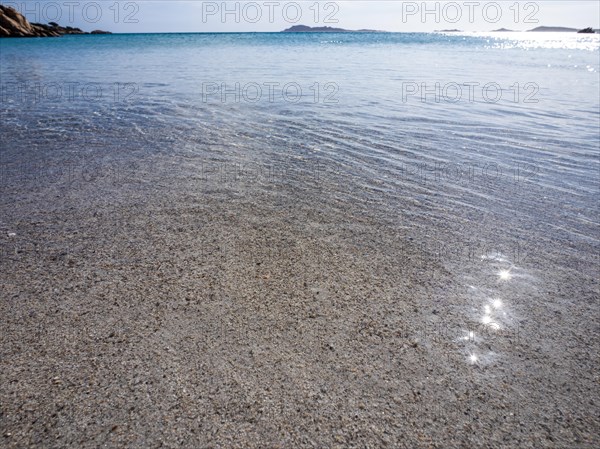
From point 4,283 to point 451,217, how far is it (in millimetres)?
4130

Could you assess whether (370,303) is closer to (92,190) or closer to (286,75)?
(92,190)

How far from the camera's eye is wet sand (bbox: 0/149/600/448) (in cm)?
186

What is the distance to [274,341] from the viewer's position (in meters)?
2.37

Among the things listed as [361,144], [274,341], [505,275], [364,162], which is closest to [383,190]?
[364,162]

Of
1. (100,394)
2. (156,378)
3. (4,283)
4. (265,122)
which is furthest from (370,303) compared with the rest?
(265,122)

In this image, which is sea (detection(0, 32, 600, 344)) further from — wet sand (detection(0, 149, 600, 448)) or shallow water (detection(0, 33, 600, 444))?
wet sand (detection(0, 149, 600, 448))

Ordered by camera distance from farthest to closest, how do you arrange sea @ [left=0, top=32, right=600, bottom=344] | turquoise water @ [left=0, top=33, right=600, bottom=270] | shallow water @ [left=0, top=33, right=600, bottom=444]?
turquoise water @ [left=0, top=33, right=600, bottom=270] → sea @ [left=0, top=32, right=600, bottom=344] → shallow water @ [left=0, top=33, right=600, bottom=444]

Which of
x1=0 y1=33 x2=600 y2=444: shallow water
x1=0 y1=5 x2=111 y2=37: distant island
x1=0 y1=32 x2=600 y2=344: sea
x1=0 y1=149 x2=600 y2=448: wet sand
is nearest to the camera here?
x1=0 y1=149 x2=600 y2=448: wet sand

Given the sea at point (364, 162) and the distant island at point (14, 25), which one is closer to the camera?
the sea at point (364, 162)

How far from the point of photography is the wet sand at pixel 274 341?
73.2 inches

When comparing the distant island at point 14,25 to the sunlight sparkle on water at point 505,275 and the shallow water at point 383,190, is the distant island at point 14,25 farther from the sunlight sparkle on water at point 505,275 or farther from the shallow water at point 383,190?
the sunlight sparkle on water at point 505,275

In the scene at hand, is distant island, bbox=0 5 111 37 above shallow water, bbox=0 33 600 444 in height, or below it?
above

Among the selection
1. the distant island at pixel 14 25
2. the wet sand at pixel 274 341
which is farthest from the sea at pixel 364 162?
the distant island at pixel 14 25

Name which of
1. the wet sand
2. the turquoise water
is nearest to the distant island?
Result: the turquoise water
